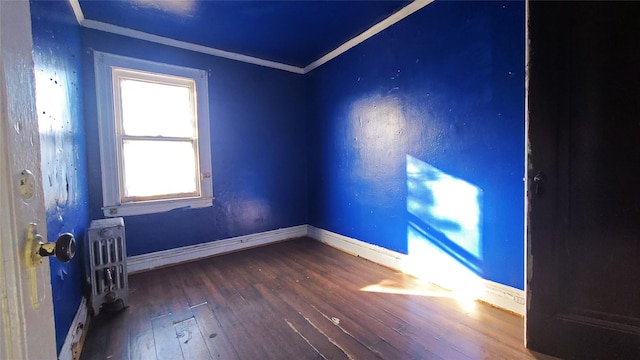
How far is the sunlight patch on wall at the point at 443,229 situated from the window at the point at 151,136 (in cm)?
232

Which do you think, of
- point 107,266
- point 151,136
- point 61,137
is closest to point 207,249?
point 107,266

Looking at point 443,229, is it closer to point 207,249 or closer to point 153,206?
point 207,249

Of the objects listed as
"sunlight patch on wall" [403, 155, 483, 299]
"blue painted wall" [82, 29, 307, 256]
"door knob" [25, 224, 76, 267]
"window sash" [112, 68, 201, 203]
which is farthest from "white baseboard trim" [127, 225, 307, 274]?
"door knob" [25, 224, 76, 267]

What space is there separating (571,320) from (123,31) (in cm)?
412

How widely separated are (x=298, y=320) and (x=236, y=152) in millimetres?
2198

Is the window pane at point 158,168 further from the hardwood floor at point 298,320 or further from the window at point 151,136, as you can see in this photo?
the hardwood floor at point 298,320

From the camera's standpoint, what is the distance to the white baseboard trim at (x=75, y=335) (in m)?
1.39

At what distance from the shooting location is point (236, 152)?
334cm

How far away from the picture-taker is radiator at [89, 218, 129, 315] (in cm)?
193

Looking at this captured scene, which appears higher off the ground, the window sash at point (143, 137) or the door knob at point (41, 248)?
the window sash at point (143, 137)

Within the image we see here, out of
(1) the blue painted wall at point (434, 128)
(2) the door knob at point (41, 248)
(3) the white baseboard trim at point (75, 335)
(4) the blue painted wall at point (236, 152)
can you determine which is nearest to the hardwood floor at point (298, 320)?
(3) the white baseboard trim at point (75, 335)

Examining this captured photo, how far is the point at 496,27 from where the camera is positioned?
186 cm

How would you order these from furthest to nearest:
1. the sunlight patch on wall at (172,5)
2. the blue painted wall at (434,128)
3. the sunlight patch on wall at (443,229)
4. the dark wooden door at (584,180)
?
the sunlight patch on wall at (172,5), the sunlight patch on wall at (443,229), the blue painted wall at (434,128), the dark wooden door at (584,180)

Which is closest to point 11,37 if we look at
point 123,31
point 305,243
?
point 123,31
